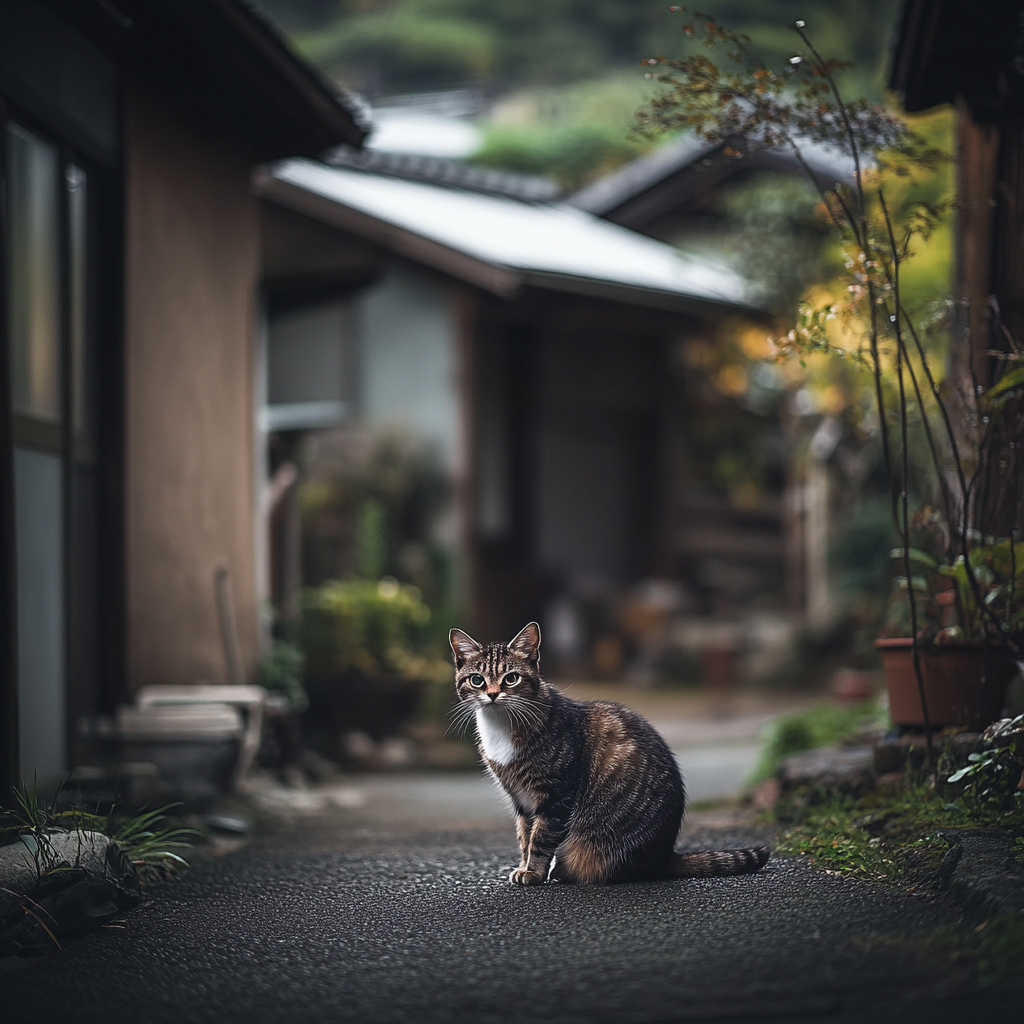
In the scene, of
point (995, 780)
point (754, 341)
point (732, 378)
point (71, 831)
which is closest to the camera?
point (71, 831)

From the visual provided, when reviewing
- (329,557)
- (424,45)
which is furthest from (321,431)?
(424,45)

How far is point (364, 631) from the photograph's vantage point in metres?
11.1

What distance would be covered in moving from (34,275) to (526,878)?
4.12 m

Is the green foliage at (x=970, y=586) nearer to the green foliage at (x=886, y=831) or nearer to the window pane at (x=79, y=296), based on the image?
the green foliage at (x=886, y=831)

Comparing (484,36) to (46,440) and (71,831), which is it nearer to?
(46,440)

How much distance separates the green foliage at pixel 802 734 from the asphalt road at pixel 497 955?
12.8 ft

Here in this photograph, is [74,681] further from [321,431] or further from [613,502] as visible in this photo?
[613,502]

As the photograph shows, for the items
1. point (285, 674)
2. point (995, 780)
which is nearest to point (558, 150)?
point (285, 674)

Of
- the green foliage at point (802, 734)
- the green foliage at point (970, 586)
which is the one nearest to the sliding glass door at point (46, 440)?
the green foliage at point (970, 586)

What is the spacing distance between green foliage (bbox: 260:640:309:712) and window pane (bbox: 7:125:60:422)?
10.4 feet

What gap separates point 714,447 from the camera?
18000mm

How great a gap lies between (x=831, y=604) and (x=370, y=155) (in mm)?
8960

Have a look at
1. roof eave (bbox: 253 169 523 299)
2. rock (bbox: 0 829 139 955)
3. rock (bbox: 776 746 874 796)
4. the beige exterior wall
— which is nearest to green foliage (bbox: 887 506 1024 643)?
rock (bbox: 776 746 874 796)

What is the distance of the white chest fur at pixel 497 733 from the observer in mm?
4711
